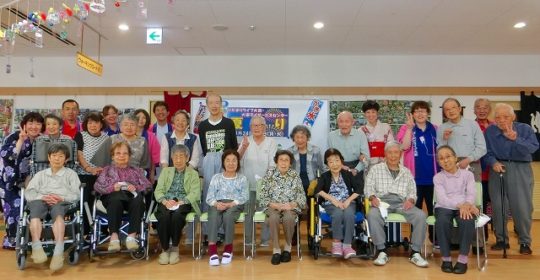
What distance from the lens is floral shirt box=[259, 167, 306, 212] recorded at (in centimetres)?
361

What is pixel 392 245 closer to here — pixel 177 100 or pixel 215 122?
pixel 215 122

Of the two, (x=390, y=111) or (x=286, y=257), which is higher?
(x=390, y=111)

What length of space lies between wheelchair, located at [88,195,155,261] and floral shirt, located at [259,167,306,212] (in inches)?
41.7

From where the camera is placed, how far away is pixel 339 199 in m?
3.62

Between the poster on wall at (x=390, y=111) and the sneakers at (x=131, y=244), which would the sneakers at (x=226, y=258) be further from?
the poster on wall at (x=390, y=111)

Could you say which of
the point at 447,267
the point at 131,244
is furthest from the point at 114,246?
the point at 447,267

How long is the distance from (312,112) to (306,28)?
3.93ft

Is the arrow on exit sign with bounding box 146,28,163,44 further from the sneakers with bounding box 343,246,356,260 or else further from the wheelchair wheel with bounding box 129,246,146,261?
the sneakers with bounding box 343,246,356,260

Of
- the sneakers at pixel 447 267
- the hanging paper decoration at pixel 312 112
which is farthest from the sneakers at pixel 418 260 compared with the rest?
the hanging paper decoration at pixel 312 112

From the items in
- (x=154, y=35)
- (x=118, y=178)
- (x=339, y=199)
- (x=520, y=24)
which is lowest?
(x=339, y=199)

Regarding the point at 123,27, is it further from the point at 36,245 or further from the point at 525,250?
the point at 525,250

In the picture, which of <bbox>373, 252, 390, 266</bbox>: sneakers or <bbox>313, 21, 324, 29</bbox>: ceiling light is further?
<bbox>313, 21, 324, 29</bbox>: ceiling light

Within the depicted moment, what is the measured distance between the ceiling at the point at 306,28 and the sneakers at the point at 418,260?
294 cm

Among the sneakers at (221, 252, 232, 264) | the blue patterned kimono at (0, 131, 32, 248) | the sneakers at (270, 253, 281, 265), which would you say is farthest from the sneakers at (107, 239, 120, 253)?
the sneakers at (270, 253, 281, 265)
